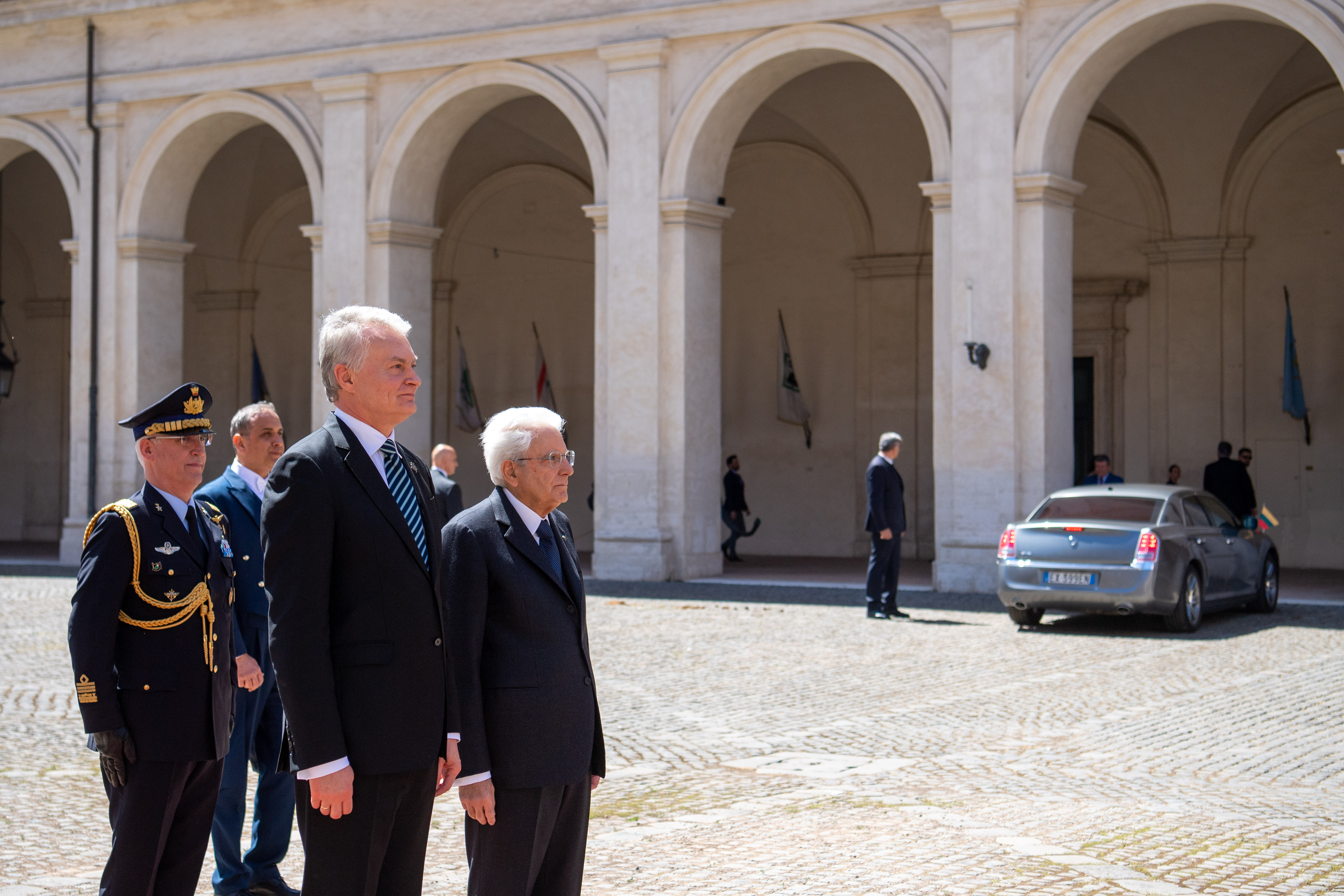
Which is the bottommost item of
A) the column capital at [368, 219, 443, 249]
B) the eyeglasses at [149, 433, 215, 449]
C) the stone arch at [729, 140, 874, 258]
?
the eyeglasses at [149, 433, 215, 449]

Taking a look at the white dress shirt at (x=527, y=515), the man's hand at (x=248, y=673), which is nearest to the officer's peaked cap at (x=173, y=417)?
the man's hand at (x=248, y=673)

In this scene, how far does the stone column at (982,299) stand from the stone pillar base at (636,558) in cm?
334

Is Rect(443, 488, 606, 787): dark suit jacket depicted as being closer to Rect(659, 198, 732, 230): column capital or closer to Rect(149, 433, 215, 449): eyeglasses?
Rect(149, 433, 215, 449): eyeglasses

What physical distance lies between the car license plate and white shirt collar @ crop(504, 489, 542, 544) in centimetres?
992

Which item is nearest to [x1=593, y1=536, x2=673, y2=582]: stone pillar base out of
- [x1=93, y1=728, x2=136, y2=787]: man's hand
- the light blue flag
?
the light blue flag

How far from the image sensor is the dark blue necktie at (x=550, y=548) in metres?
3.89

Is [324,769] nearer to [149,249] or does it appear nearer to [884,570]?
[884,570]

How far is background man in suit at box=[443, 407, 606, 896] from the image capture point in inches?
146

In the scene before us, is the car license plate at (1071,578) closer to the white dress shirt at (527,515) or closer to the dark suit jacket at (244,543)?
the dark suit jacket at (244,543)

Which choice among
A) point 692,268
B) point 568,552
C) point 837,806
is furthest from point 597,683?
point 692,268

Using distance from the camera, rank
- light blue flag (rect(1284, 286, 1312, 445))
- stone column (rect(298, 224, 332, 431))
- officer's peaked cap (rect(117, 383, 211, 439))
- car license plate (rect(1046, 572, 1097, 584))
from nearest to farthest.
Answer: officer's peaked cap (rect(117, 383, 211, 439))
car license plate (rect(1046, 572, 1097, 584))
light blue flag (rect(1284, 286, 1312, 445))
stone column (rect(298, 224, 332, 431))

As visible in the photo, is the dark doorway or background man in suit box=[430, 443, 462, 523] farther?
the dark doorway

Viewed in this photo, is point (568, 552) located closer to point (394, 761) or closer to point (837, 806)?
point (394, 761)

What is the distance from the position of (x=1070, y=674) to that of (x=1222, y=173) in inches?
495
